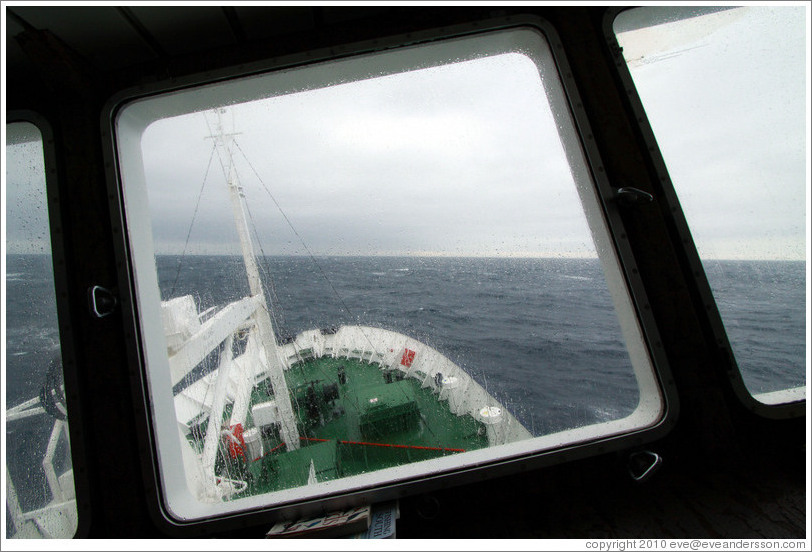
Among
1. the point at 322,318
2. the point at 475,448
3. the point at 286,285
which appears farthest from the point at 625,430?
the point at 286,285

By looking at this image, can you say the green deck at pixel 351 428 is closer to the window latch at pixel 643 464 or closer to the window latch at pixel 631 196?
the window latch at pixel 643 464

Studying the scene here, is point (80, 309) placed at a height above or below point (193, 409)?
above

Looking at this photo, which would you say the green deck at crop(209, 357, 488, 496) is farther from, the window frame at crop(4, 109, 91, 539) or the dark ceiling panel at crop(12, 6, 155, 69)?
the dark ceiling panel at crop(12, 6, 155, 69)

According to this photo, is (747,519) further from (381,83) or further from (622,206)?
(381,83)

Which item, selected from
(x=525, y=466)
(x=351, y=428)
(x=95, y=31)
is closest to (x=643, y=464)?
(x=525, y=466)

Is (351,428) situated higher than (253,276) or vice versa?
(253,276)

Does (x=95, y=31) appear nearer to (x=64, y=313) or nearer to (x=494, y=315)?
(x=64, y=313)
